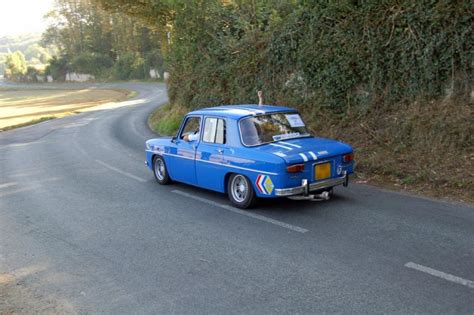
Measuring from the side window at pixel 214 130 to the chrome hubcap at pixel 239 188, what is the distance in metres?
0.71

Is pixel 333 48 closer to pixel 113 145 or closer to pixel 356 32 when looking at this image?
pixel 356 32

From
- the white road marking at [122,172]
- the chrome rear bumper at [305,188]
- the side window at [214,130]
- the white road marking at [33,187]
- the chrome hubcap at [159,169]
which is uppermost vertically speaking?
the side window at [214,130]

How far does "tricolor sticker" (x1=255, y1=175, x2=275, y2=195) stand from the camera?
691 centimetres

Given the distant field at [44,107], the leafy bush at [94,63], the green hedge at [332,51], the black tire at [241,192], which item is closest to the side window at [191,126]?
the black tire at [241,192]

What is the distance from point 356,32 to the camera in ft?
39.1

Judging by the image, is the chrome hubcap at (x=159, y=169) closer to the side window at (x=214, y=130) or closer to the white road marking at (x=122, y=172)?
the white road marking at (x=122, y=172)

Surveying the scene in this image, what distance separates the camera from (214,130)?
8156mm

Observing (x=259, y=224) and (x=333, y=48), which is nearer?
(x=259, y=224)

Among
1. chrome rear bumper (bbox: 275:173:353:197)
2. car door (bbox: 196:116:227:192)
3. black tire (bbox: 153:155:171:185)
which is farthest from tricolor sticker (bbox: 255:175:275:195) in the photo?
black tire (bbox: 153:155:171:185)

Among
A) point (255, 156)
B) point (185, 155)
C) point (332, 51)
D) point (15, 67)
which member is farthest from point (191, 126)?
point (15, 67)

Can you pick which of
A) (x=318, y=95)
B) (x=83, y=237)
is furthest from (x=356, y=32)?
(x=83, y=237)

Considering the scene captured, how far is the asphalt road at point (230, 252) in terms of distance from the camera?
439 centimetres

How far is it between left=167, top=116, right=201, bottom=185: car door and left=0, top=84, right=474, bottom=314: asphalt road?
327mm

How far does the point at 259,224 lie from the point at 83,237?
8.08 feet
